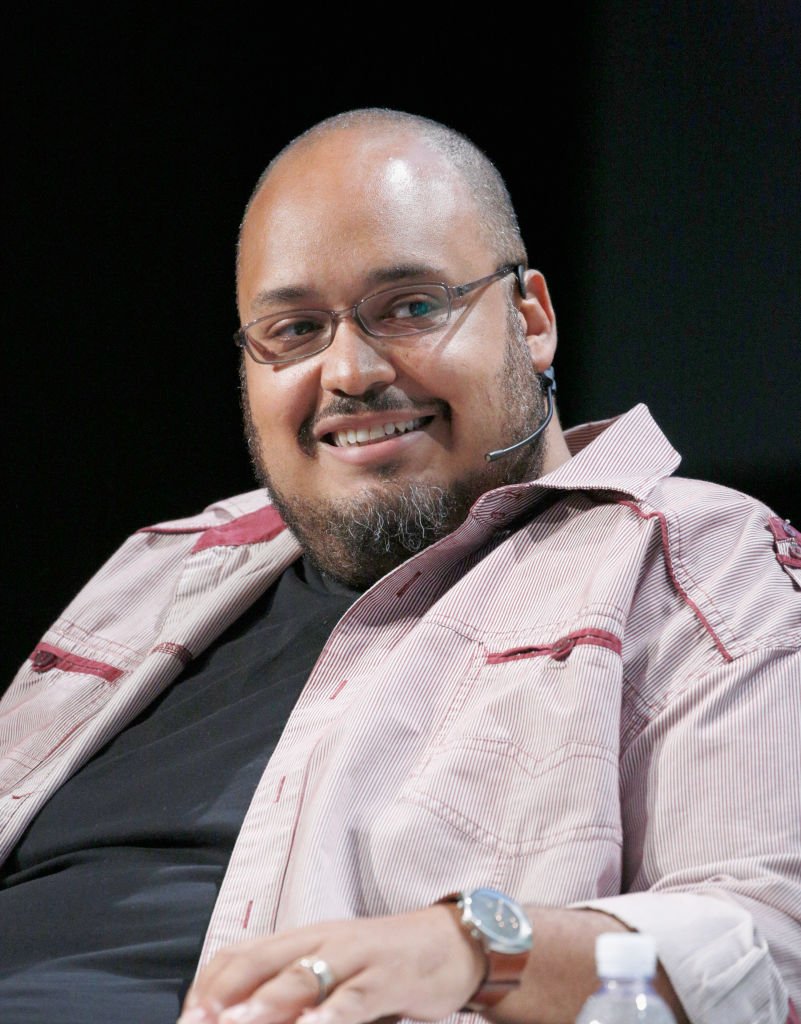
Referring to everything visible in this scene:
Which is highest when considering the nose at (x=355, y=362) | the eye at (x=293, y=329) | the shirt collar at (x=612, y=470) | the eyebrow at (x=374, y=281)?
the eyebrow at (x=374, y=281)

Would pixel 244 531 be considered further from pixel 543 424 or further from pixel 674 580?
pixel 674 580

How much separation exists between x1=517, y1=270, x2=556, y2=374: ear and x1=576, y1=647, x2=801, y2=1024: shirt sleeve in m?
0.70

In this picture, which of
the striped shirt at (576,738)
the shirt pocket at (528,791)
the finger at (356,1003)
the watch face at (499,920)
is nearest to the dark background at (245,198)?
the striped shirt at (576,738)

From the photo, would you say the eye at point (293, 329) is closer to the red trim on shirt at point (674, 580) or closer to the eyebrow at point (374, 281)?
the eyebrow at point (374, 281)

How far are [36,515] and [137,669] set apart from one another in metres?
0.80

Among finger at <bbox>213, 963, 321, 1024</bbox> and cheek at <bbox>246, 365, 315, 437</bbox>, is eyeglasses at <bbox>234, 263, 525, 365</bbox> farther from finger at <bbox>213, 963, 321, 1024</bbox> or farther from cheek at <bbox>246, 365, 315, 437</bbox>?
finger at <bbox>213, 963, 321, 1024</bbox>

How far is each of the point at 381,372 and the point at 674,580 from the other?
1.61 feet

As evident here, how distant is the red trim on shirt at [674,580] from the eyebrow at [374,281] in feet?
1.36

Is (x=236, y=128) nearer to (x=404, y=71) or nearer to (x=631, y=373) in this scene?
(x=404, y=71)

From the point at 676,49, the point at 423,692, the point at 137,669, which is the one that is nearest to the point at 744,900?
the point at 423,692

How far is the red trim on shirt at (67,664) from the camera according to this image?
6.16 ft

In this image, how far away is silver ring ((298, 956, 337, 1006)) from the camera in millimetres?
854

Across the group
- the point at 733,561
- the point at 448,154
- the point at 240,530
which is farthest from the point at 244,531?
the point at 733,561

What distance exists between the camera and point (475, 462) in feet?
5.52
